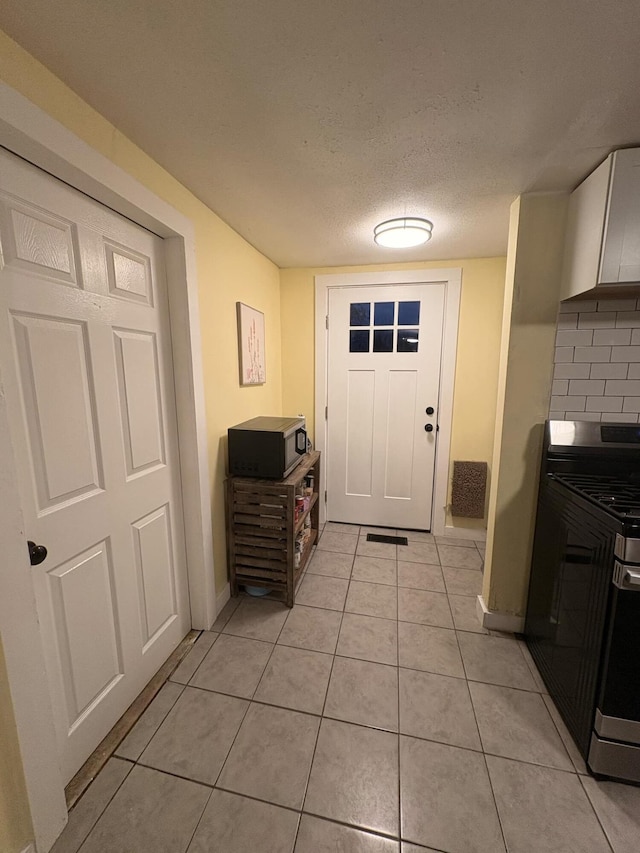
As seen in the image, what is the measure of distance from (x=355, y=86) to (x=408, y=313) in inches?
70.8

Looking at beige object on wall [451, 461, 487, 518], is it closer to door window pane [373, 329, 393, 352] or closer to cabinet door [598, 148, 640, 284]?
door window pane [373, 329, 393, 352]

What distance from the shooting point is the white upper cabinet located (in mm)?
1217

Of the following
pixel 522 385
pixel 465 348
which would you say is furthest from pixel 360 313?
pixel 522 385

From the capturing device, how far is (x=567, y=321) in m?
1.61

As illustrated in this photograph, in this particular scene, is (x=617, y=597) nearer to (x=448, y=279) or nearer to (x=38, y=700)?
(x=38, y=700)

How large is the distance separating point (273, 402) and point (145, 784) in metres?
2.19

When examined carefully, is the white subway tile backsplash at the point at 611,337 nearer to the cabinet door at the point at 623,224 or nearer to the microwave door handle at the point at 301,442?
the cabinet door at the point at 623,224

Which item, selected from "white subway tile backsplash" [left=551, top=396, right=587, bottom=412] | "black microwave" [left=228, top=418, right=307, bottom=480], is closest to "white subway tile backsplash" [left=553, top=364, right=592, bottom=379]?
"white subway tile backsplash" [left=551, top=396, right=587, bottom=412]

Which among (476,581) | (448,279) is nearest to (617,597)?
(476,581)

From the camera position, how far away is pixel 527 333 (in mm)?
1640

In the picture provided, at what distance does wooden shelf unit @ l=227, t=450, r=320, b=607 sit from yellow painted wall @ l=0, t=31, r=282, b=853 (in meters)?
0.08

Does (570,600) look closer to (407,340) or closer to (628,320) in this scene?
(628,320)

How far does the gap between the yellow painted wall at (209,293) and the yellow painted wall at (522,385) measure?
1491 mm

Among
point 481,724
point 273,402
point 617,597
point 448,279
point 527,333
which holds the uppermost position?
point 448,279
